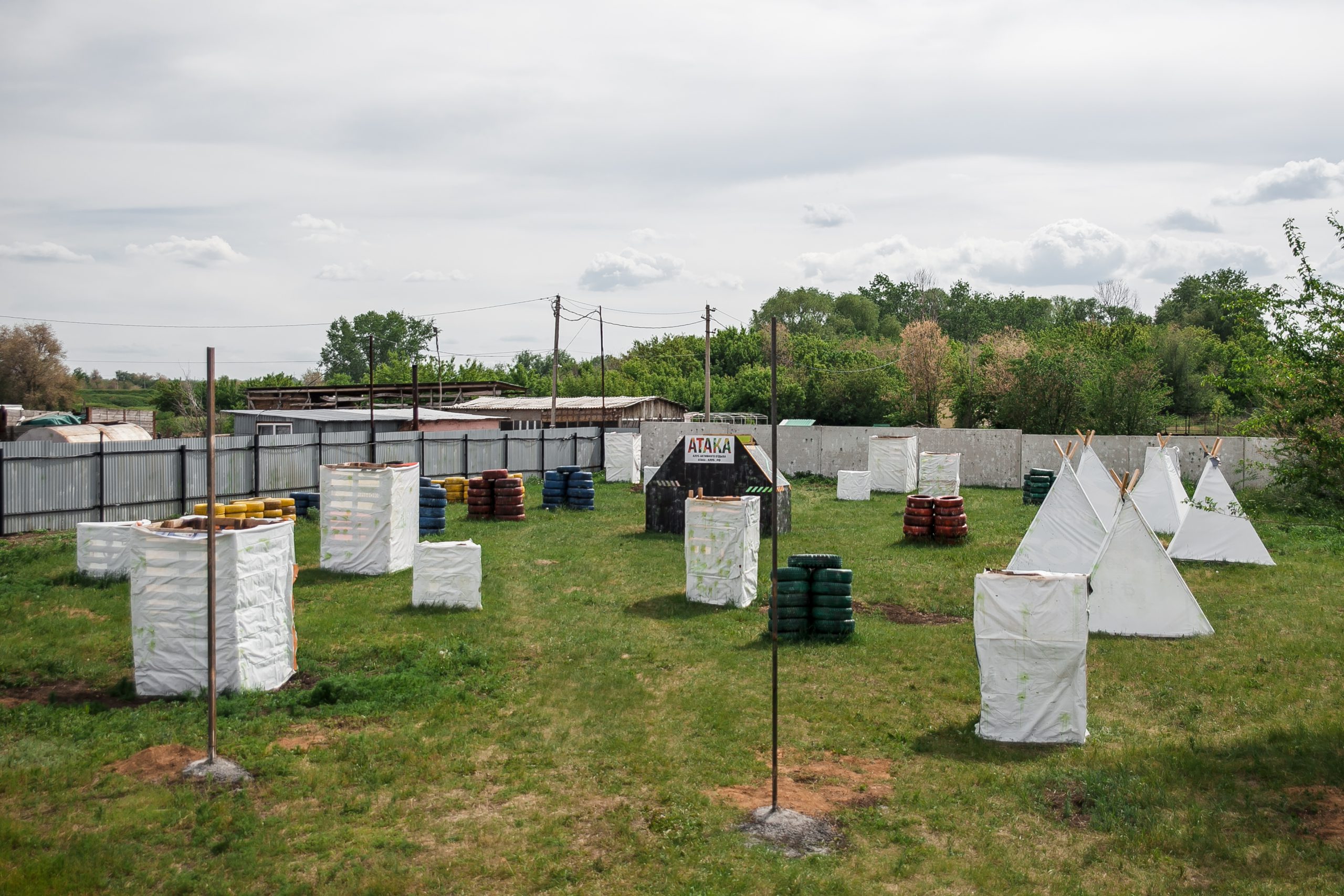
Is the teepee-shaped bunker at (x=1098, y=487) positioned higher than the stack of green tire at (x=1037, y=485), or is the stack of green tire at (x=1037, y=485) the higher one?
the teepee-shaped bunker at (x=1098, y=487)

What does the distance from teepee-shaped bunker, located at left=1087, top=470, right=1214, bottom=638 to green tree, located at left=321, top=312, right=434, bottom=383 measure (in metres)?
112

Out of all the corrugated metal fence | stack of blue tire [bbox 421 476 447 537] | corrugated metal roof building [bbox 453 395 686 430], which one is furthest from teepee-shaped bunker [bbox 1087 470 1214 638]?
corrugated metal roof building [bbox 453 395 686 430]

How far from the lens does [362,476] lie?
19.6 m

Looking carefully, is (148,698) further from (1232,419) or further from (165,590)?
(1232,419)

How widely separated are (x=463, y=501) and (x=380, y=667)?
20035mm

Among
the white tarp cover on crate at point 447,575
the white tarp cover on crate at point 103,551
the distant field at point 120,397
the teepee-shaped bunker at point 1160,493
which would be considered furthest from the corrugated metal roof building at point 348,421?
the distant field at point 120,397

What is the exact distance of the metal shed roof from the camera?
45188 millimetres

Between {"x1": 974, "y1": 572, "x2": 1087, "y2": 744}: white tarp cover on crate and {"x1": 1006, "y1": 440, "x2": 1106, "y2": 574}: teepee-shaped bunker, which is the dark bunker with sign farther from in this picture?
{"x1": 974, "y1": 572, "x2": 1087, "y2": 744}: white tarp cover on crate

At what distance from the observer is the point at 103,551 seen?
1836cm

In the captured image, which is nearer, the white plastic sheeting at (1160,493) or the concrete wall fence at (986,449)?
the white plastic sheeting at (1160,493)

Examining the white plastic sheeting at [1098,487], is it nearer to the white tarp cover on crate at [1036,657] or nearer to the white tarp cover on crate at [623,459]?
the white tarp cover on crate at [1036,657]

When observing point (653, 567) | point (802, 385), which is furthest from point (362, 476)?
point (802, 385)

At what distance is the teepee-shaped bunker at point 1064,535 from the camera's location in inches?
741

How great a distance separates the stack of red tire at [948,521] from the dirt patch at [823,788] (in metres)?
14.4
